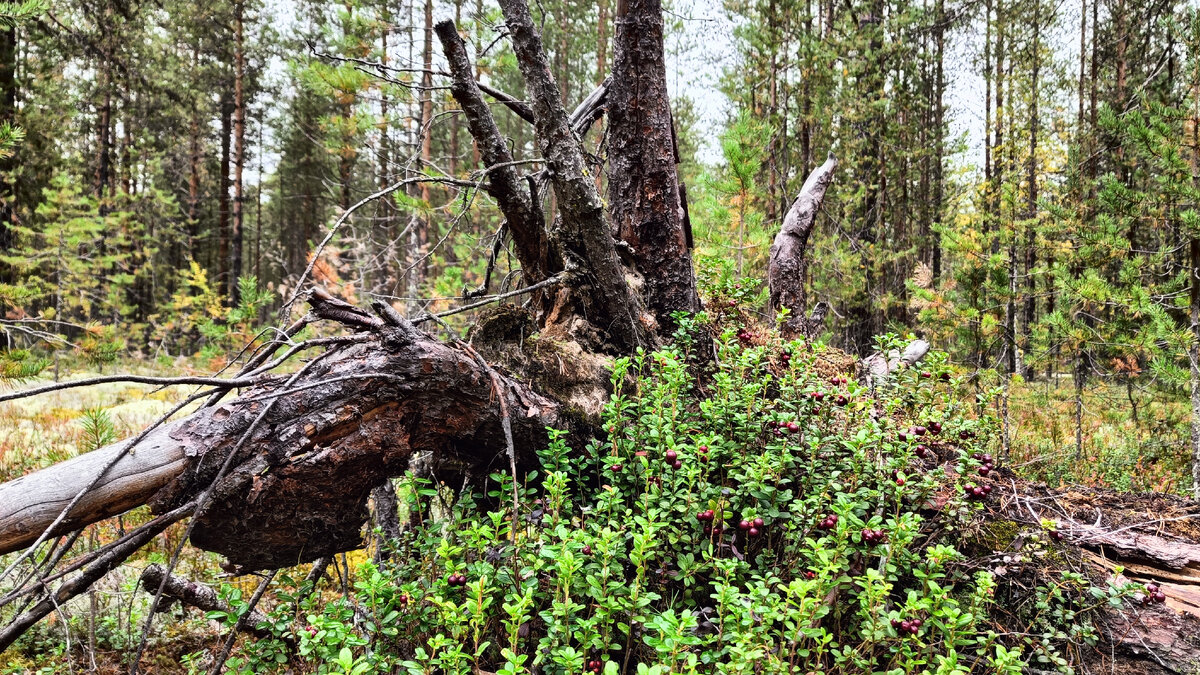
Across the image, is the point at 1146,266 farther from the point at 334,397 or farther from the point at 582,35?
the point at 582,35

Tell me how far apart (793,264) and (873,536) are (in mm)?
3068

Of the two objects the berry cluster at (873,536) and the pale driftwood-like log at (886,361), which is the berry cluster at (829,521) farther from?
the pale driftwood-like log at (886,361)

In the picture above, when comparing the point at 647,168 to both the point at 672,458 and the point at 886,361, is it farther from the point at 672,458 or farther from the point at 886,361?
the point at 672,458

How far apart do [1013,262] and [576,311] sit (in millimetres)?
6868

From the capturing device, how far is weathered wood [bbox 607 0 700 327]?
3359 millimetres

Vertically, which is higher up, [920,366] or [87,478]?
[920,366]

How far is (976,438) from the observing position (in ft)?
9.07

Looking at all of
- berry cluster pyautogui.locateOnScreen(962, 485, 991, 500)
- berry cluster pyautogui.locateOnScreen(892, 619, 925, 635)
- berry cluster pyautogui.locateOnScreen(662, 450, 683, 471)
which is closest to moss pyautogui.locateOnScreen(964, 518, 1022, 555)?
berry cluster pyautogui.locateOnScreen(962, 485, 991, 500)

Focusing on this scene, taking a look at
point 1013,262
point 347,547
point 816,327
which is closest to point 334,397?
point 347,547

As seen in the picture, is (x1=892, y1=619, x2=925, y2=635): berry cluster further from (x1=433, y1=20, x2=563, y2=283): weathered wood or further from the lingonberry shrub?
(x1=433, y1=20, x2=563, y2=283): weathered wood

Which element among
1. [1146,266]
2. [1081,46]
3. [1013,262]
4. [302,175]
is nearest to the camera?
[1146,266]

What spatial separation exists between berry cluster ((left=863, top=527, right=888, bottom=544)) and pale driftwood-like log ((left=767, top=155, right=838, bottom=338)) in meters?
2.50

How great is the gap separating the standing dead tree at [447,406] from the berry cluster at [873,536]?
0.98m

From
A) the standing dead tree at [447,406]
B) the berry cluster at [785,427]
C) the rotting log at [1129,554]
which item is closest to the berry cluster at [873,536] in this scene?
the berry cluster at [785,427]
